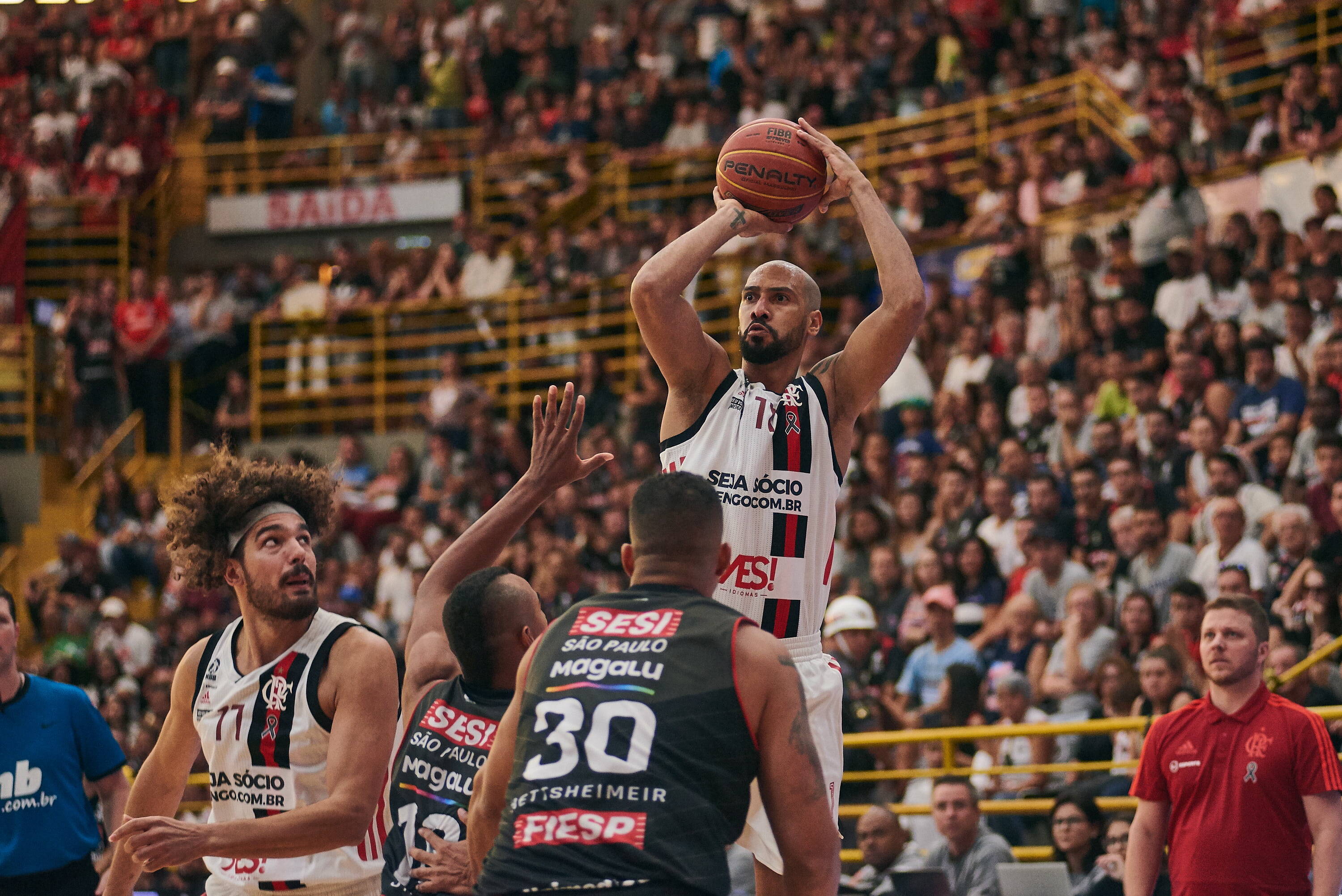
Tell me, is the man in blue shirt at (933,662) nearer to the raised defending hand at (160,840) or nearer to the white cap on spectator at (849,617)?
the white cap on spectator at (849,617)

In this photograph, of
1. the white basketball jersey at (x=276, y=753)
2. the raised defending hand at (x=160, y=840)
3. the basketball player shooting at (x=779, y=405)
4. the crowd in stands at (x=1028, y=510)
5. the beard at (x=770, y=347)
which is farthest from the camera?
the crowd in stands at (x=1028, y=510)

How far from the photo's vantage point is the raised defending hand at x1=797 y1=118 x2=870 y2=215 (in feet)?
21.0

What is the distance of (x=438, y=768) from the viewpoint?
5.20m

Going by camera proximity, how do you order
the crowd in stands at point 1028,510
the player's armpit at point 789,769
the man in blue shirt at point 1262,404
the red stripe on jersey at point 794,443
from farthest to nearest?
the man in blue shirt at point 1262,404
the crowd in stands at point 1028,510
the red stripe on jersey at point 794,443
the player's armpit at point 789,769

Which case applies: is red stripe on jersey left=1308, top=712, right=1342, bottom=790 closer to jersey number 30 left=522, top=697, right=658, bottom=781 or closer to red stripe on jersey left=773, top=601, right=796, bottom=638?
red stripe on jersey left=773, top=601, right=796, bottom=638

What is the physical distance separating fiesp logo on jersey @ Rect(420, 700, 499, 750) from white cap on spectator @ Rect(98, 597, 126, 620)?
12536 mm

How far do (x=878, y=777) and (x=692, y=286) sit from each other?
31.4 ft

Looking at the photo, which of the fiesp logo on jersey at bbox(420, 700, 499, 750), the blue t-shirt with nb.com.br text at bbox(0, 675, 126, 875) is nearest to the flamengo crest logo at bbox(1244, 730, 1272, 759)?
the fiesp logo on jersey at bbox(420, 700, 499, 750)

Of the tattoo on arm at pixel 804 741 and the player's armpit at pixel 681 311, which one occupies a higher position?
the player's armpit at pixel 681 311

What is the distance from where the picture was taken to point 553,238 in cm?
2056

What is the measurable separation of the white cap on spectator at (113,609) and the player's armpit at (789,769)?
1403 cm

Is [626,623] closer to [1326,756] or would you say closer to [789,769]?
[789,769]

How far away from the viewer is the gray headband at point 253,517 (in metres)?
A: 5.90

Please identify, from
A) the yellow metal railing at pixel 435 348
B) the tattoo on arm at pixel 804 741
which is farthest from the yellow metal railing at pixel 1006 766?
the yellow metal railing at pixel 435 348
